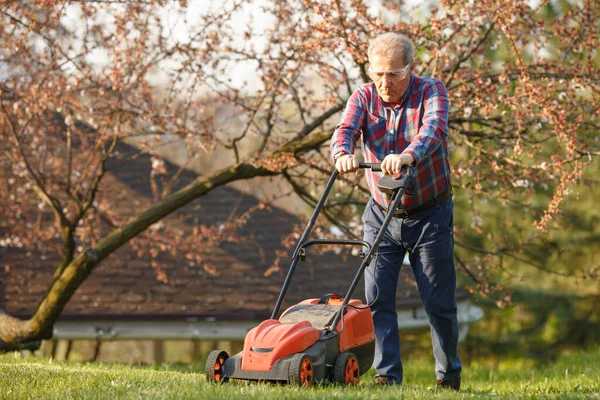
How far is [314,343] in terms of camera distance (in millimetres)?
4582

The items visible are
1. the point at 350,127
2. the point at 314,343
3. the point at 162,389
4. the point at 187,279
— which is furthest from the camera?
the point at 187,279

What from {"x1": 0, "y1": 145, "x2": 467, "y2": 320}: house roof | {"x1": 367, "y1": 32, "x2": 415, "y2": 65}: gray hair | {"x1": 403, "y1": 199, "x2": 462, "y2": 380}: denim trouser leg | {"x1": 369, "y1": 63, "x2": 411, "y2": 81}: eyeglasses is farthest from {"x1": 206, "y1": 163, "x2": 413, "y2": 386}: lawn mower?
{"x1": 0, "y1": 145, "x2": 467, "y2": 320}: house roof

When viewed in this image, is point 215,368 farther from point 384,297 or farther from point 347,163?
point 347,163

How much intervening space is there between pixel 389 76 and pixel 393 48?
0.16 metres

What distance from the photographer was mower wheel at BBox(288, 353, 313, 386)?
14.2ft

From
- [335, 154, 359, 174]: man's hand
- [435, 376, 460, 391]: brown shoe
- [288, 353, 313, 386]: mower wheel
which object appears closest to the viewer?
[288, 353, 313, 386]: mower wheel

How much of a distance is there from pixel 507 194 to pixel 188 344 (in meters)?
5.05

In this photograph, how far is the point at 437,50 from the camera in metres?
7.48

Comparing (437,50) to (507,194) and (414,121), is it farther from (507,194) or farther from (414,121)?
(414,121)

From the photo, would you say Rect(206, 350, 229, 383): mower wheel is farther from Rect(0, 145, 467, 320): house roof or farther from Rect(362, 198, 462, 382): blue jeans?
Rect(0, 145, 467, 320): house roof

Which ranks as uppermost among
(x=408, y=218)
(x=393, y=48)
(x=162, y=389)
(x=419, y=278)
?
(x=393, y=48)

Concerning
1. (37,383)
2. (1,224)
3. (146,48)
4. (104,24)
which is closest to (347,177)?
(146,48)

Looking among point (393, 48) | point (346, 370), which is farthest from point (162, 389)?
point (393, 48)

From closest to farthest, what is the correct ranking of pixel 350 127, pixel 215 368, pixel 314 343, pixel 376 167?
pixel 314 343, pixel 215 368, pixel 376 167, pixel 350 127
